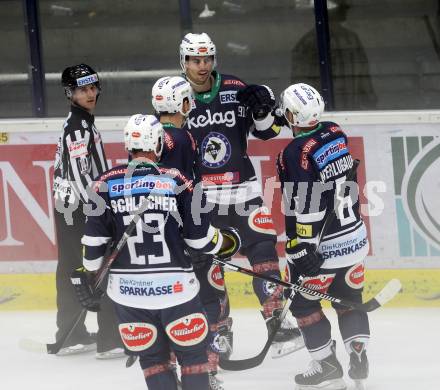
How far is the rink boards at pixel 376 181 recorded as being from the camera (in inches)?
236

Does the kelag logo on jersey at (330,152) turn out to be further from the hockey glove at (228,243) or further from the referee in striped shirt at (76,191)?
the referee in striped shirt at (76,191)

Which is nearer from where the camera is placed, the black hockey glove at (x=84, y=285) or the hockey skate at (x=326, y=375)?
the black hockey glove at (x=84, y=285)

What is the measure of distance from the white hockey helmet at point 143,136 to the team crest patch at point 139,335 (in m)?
0.59

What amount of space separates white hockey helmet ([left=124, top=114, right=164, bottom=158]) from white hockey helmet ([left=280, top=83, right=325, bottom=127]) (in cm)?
72

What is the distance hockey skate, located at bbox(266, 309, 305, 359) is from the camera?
5223 mm

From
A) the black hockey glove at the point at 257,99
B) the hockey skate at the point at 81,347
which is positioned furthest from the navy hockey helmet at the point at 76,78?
the hockey skate at the point at 81,347

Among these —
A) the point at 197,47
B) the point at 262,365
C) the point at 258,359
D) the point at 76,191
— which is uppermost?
the point at 197,47

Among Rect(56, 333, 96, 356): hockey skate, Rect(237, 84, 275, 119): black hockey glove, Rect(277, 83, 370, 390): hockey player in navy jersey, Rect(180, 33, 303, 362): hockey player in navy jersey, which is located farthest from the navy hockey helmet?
Rect(56, 333, 96, 356): hockey skate

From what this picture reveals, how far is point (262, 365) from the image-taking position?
17.1 feet

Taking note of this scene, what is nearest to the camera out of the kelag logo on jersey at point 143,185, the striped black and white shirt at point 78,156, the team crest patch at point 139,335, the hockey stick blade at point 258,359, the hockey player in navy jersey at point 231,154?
the kelag logo on jersey at point 143,185

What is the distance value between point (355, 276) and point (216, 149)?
90cm

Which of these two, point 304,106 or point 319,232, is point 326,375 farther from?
point 304,106

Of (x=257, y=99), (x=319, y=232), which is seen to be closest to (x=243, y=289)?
(x=257, y=99)

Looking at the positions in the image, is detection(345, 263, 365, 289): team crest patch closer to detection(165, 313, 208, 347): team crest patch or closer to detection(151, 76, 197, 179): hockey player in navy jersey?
detection(151, 76, 197, 179): hockey player in navy jersey
